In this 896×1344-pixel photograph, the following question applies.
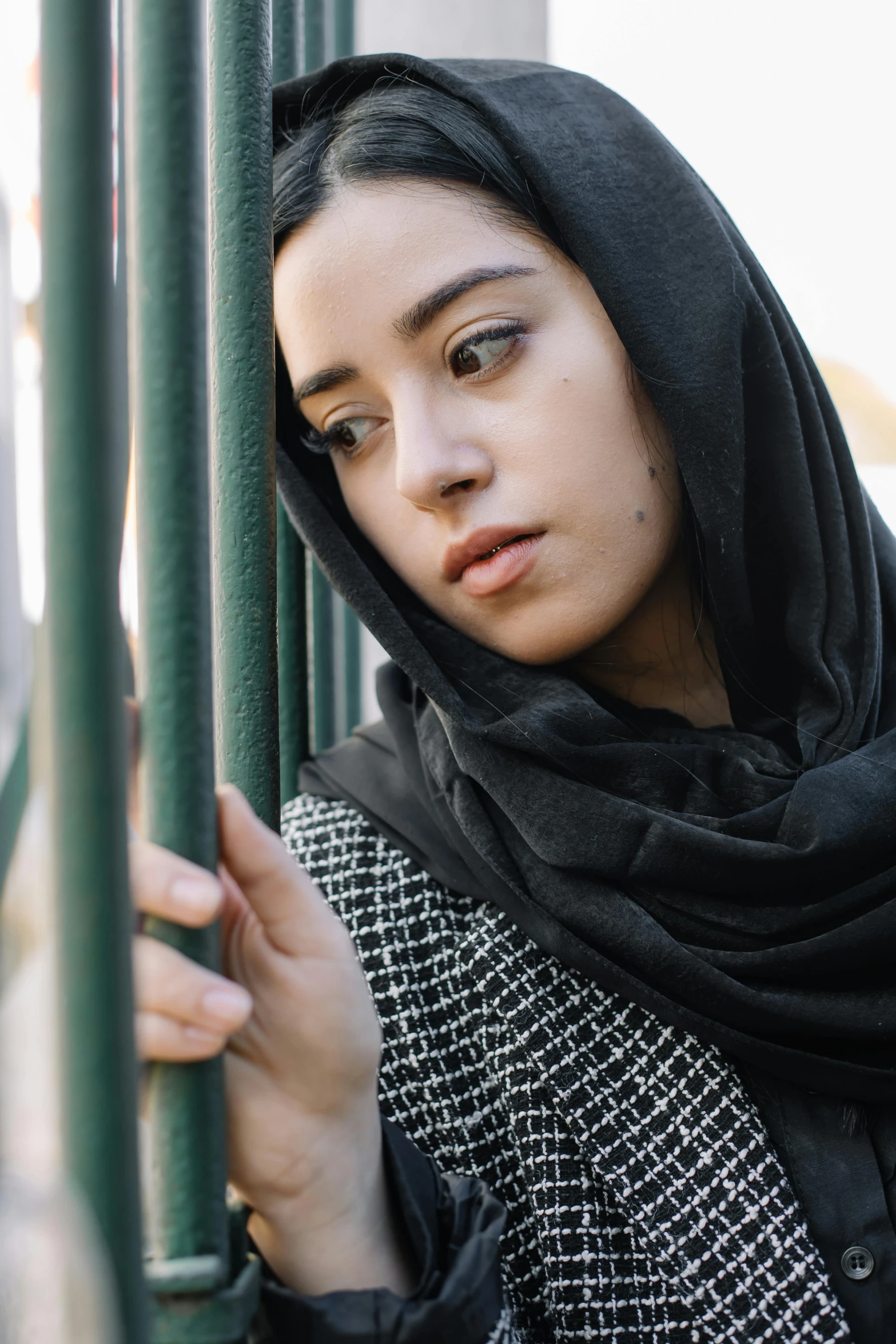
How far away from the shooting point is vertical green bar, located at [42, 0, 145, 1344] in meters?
0.50

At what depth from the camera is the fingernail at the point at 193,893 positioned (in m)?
0.58

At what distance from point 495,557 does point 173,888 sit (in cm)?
70

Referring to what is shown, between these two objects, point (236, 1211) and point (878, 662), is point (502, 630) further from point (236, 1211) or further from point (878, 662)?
point (236, 1211)

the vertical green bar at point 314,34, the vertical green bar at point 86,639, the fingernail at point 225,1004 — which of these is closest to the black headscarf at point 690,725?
the vertical green bar at point 314,34

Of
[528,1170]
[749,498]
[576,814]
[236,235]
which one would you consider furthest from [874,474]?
[236,235]

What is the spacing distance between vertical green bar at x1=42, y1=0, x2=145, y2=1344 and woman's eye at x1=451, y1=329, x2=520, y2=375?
70 centimetres

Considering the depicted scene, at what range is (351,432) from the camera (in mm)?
1356

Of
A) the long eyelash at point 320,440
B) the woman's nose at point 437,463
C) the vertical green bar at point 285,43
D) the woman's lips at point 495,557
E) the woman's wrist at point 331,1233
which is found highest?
the vertical green bar at point 285,43

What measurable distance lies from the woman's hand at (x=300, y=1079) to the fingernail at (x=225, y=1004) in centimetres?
7

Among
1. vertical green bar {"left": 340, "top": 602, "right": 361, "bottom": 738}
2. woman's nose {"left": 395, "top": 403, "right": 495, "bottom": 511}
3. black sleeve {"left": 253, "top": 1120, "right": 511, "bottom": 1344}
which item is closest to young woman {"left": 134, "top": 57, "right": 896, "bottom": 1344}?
woman's nose {"left": 395, "top": 403, "right": 495, "bottom": 511}

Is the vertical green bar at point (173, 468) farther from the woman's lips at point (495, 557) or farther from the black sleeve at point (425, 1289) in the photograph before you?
the woman's lips at point (495, 557)

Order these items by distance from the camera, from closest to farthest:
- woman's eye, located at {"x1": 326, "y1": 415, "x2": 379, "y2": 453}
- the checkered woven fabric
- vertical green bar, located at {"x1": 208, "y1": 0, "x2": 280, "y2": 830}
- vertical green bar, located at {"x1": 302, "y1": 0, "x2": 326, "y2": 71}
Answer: vertical green bar, located at {"x1": 208, "y1": 0, "x2": 280, "y2": 830} < the checkered woven fabric < woman's eye, located at {"x1": 326, "y1": 415, "x2": 379, "y2": 453} < vertical green bar, located at {"x1": 302, "y1": 0, "x2": 326, "y2": 71}

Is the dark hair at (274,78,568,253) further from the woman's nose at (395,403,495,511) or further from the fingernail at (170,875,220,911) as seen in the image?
the fingernail at (170,875,220,911)

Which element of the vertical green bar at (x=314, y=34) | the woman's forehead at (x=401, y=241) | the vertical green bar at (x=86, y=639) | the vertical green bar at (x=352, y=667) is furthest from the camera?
the vertical green bar at (x=352, y=667)
